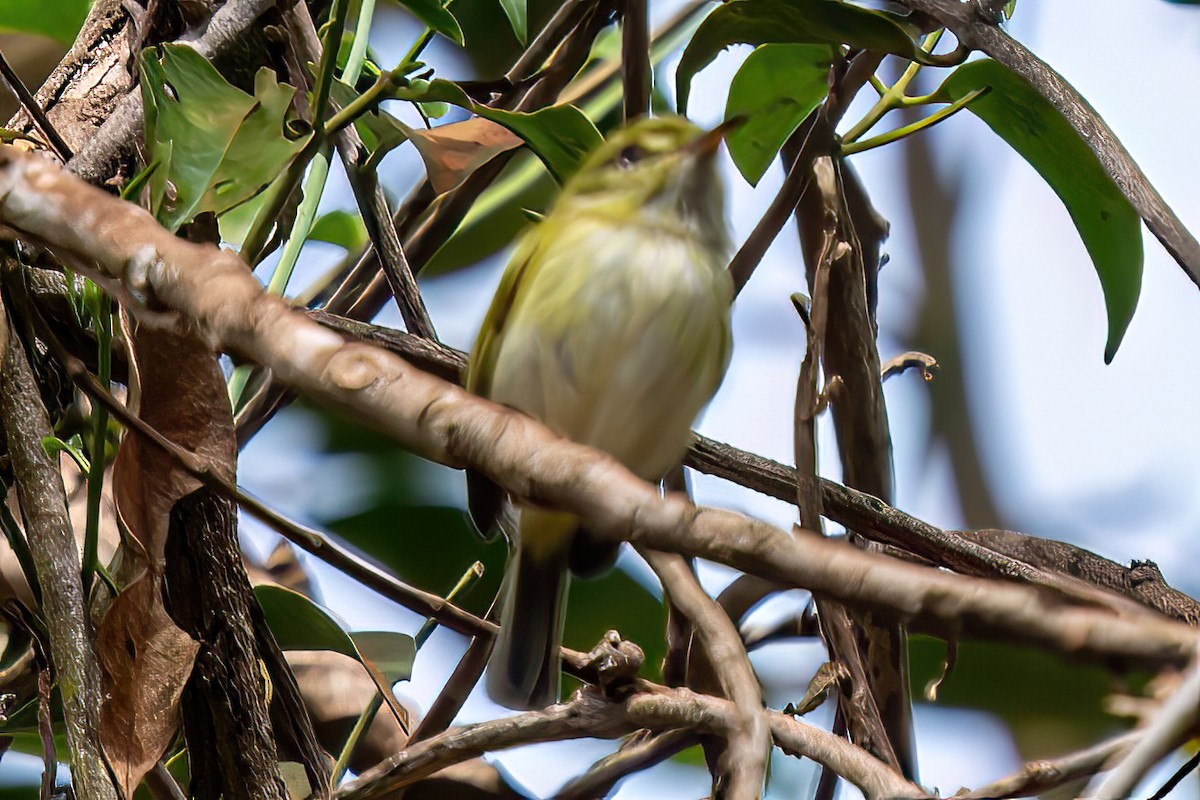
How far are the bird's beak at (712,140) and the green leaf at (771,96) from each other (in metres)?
0.09

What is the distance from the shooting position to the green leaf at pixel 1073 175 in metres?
1.60

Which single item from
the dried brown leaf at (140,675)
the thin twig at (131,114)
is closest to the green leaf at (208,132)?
the thin twig at (131,114)

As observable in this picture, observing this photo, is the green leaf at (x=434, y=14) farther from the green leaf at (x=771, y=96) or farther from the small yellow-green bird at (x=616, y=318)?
A: the green leaf at (x=771, y=96)

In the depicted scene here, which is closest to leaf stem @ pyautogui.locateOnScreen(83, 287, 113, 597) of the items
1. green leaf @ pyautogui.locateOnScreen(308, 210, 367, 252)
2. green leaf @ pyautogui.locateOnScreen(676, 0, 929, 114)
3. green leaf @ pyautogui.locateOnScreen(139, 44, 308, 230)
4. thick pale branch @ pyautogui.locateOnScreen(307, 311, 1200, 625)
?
green leaf @ pyautogui.locateOnScreen(139, 44, 308, 230)

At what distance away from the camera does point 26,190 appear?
37.3 inches

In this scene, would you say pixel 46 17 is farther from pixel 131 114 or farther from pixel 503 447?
pixel 503 447

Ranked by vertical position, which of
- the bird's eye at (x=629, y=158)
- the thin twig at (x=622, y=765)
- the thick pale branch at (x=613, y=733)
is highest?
the bird's eye at (x=629, y=158)

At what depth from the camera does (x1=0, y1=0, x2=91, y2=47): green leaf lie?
2016 millimetres

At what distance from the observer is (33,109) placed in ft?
4.79

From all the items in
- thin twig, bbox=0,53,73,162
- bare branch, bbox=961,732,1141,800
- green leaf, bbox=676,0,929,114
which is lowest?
bare branch, bbox=961,732,1141,800

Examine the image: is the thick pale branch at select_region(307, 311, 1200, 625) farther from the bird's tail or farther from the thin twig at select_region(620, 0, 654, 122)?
the thin twig at select_region(620, 0, 654, 122)

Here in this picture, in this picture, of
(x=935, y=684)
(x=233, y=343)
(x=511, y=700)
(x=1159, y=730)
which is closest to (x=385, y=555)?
(x=511, y=700)

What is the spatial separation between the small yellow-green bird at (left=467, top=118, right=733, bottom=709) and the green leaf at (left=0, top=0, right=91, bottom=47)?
0.96 meters

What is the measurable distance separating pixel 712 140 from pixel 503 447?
1.00m
